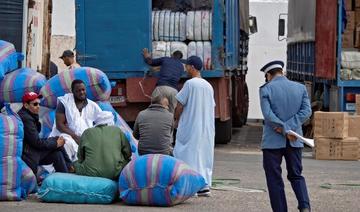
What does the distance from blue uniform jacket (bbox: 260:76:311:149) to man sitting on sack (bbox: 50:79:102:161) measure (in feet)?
10.5

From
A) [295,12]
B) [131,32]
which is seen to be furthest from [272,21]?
[131,32]

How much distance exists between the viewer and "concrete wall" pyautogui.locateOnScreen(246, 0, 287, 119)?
3244 cm

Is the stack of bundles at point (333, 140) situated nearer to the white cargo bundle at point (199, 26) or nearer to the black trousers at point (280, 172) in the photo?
the white cargo bundle at point (199, 26)

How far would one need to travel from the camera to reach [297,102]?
10359 mm

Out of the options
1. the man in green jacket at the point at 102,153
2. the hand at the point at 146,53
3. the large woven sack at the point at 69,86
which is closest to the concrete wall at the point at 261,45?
the hand at the point at 146,53

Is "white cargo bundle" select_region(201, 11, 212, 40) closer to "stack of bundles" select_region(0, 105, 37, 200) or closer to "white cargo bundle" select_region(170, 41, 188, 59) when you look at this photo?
"white cargo bundle" select_region(170, 41, 188, 59)

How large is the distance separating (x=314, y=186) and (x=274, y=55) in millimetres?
19355

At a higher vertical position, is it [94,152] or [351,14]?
[351,14]

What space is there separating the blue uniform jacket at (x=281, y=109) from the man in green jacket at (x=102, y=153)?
2195 millimetres

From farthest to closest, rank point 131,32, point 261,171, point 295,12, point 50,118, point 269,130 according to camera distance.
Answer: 1. point 295,12
2. point 131,32
3. point 261,171
4. point 50,118
5. point 269,130

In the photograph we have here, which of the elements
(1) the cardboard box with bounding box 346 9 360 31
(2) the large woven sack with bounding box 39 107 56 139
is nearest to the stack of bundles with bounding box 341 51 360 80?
(1) the cardboard box with bounding box 346 9 360 31

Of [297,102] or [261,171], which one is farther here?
[261,171]

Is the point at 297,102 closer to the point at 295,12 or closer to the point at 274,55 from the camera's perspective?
the point at 295,12

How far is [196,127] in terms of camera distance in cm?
1266
